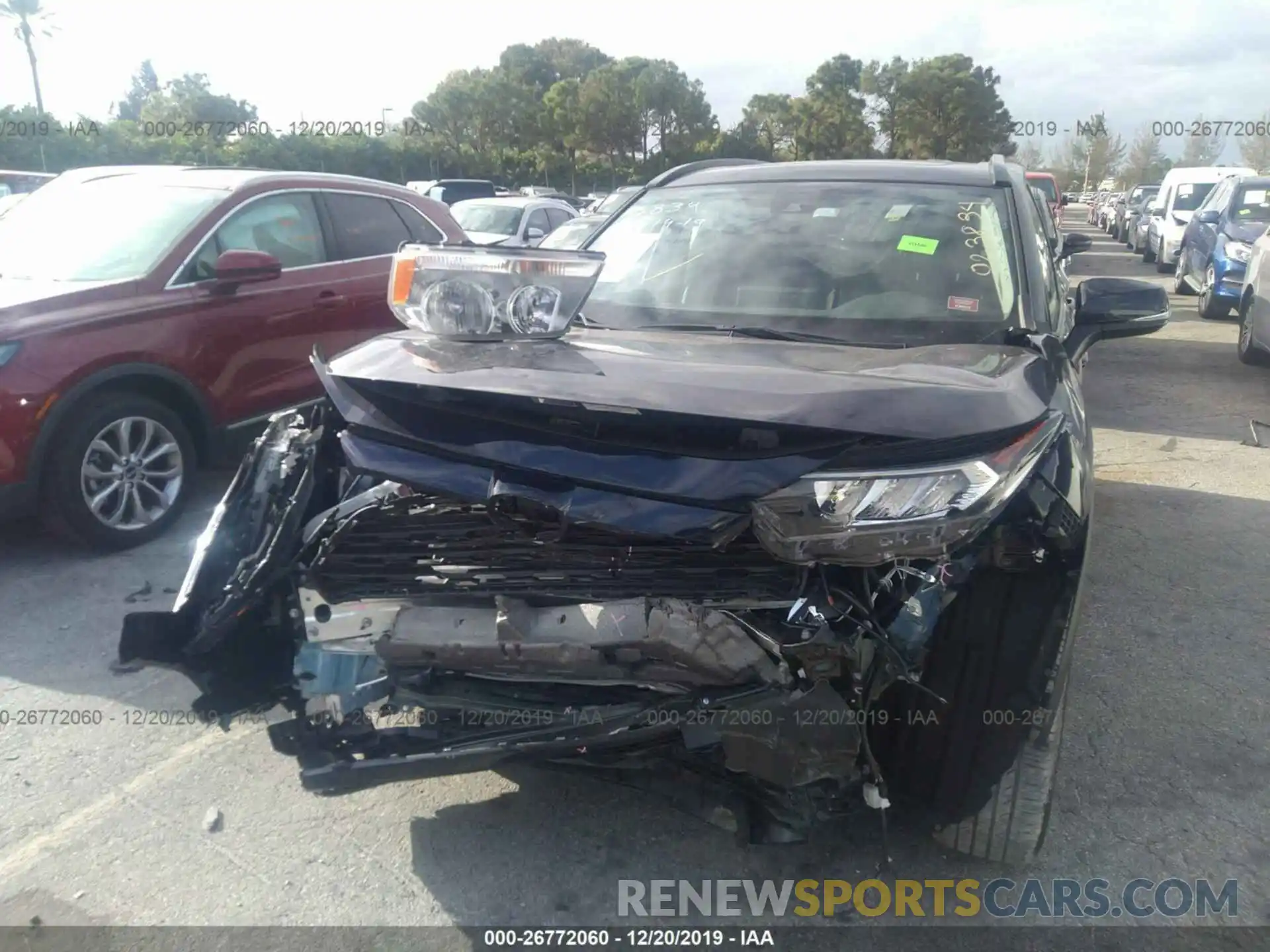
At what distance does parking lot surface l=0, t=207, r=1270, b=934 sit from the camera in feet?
8.26

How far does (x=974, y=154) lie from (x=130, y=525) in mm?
34279

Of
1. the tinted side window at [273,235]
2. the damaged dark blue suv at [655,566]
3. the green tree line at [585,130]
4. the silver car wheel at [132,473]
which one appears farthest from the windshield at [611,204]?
the green tree line at [585,130]

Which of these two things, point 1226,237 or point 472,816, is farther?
point 1226,237

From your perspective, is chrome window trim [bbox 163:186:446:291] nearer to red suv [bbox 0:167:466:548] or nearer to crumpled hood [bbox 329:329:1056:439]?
red suv [bbox 0:167:466:548]

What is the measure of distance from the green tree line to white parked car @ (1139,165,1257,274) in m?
9.47

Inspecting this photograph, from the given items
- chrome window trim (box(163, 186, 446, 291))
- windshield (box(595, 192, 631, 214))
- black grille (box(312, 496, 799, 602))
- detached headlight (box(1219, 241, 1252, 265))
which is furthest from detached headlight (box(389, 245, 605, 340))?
detached headlight (box(1219, 241, 1252, 265))

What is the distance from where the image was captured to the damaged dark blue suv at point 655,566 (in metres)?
2.02

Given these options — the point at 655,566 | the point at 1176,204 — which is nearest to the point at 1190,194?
the point at 1176,204

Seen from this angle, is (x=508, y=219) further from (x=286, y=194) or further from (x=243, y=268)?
(x=243, y=268)

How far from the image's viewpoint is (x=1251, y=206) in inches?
460

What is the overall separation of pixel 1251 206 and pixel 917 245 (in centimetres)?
1080

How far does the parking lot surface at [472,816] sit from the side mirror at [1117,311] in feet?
3.95

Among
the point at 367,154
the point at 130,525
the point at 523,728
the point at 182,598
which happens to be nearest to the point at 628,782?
the point at 523,728

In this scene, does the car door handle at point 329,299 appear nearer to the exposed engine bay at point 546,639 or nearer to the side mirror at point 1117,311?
the exposed engine bay at point 546,639
